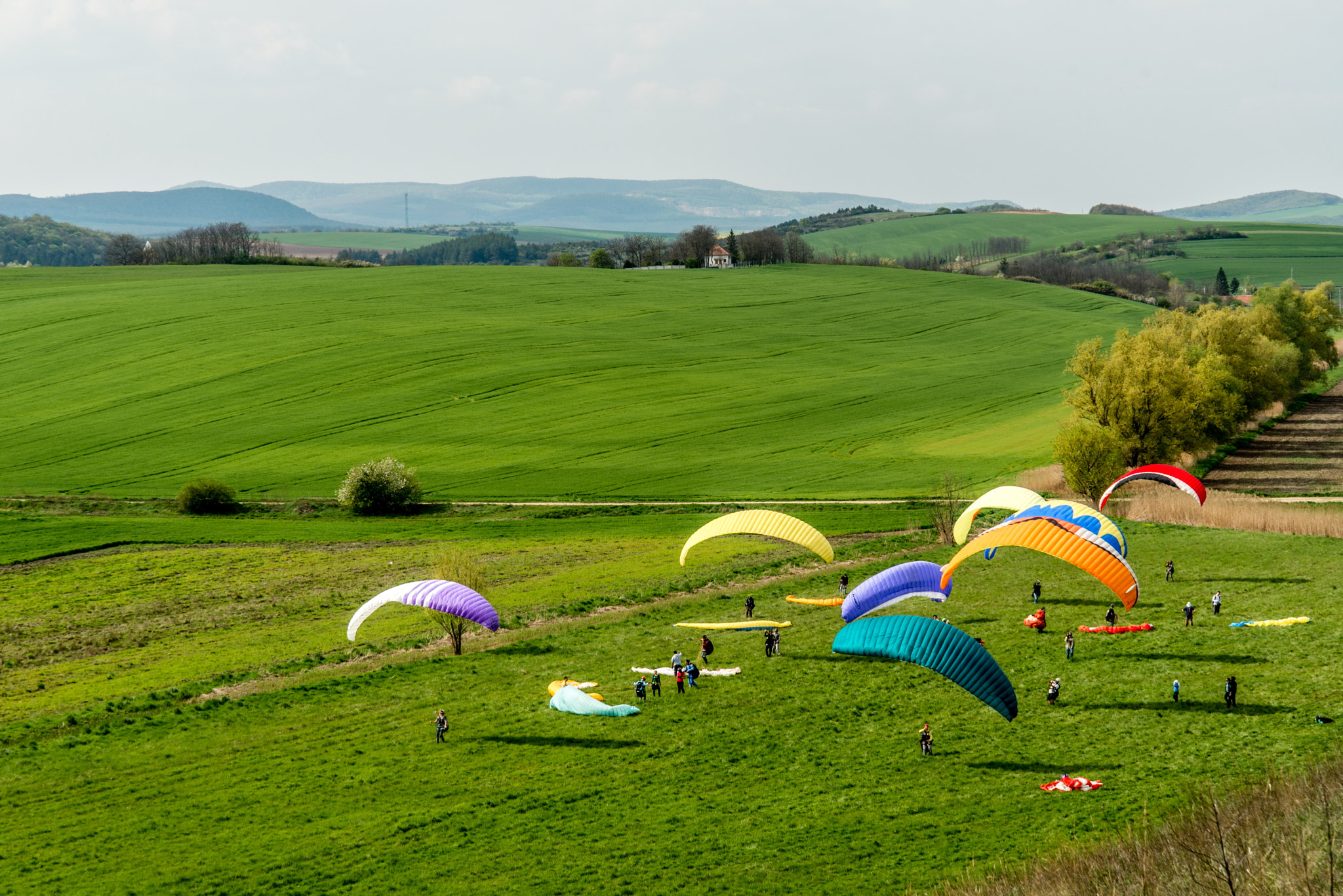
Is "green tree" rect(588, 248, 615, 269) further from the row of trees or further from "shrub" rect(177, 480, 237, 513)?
"shrub" rect(177, 480, 237, 513)

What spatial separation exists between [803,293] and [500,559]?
94071mm

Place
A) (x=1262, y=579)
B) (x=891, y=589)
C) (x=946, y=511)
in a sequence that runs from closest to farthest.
Result: (x=891, y=589), (x=1262, y=579), (x=946, y=511)

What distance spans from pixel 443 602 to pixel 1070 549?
19.6m

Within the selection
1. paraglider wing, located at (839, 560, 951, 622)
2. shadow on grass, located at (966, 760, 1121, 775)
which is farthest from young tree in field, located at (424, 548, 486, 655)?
shadow on grass, located at (966, 760, 1121, 775)

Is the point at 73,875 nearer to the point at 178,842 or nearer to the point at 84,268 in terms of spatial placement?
the point at 178,842

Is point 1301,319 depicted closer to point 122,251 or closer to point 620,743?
point 620,743

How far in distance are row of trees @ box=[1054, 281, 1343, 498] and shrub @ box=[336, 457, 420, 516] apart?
38.3m

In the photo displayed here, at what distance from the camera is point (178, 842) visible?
23.8 metres

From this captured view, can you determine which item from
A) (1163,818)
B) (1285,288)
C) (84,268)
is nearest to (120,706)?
(1163,818)

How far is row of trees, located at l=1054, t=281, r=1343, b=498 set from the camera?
5956 centimetres

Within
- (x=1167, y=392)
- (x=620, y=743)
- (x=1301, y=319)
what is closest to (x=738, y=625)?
(x=620, y=743)

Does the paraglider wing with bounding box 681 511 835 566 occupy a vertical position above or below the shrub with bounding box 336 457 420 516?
above

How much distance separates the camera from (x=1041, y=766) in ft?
84.5

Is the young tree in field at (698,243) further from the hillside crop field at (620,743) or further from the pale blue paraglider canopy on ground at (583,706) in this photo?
the pale blue paraglider canopy on ground at (583,706)
